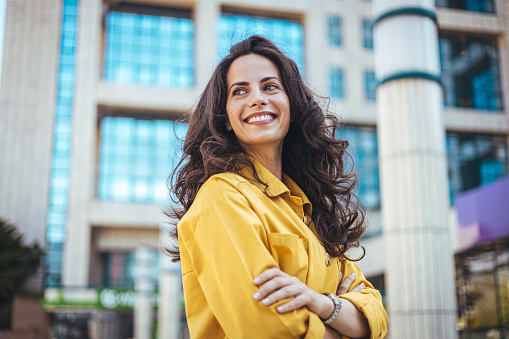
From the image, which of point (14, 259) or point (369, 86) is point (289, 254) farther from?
point (369, 86)

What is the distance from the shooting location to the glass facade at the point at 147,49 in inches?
1194

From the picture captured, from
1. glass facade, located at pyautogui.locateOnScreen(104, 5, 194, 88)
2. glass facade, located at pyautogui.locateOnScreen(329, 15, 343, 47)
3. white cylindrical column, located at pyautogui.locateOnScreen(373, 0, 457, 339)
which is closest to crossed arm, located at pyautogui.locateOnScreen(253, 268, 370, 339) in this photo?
white cylindrical column, located at pyautogui.locateOnScreen(373, 0, 457, 339)

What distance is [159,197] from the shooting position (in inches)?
1200

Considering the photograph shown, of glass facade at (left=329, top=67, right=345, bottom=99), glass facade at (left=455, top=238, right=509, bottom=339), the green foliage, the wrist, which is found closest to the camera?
the wrist

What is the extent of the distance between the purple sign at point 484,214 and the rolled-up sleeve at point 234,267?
28.9 feet

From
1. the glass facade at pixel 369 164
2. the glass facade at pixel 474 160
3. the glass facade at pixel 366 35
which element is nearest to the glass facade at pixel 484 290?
the glass facade at pixel 369 164

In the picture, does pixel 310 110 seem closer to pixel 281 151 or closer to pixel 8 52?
pixel 281 151

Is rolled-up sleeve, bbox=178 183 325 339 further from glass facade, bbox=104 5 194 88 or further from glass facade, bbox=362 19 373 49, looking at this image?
glass facade, bbox=362 19 373 49

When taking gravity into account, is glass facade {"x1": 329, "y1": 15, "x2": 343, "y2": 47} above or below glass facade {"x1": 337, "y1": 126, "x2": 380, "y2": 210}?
above

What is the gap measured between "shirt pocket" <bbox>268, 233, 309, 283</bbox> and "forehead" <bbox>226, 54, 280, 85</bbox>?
63 cm

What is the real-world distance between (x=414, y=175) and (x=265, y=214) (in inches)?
143

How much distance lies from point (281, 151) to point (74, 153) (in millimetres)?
27950

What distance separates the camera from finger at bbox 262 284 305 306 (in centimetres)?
145

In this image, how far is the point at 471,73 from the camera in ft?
106
